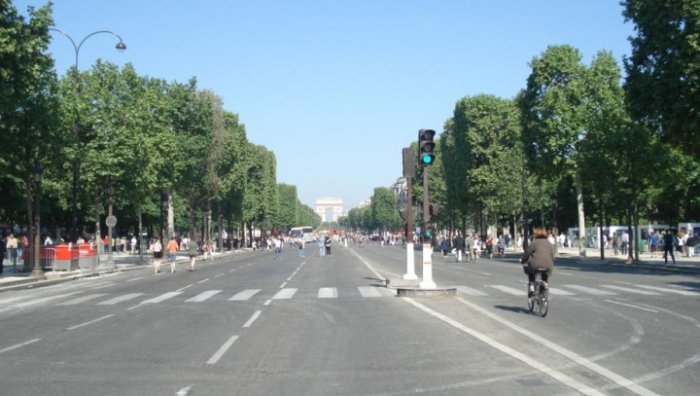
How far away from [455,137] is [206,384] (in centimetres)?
7351

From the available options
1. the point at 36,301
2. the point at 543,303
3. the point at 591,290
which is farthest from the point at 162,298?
the point at 591,290

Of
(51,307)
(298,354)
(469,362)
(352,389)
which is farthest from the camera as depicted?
(51,307)

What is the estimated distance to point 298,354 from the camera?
11.4 m

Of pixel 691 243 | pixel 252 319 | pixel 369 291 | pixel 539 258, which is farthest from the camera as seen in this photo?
pixel 691 243

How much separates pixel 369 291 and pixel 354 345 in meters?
11.6

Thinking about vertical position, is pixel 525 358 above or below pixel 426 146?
below

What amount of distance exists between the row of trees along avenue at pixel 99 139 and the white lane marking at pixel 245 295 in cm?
1074

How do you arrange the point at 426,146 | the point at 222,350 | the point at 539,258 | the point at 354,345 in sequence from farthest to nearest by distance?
the point at 426,146 → the point at 539,258 → the point at 354,345 → the point at 222,350

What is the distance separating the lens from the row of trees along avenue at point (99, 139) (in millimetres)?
28703

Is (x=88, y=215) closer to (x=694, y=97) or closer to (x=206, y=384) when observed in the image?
(x=694, y=97)

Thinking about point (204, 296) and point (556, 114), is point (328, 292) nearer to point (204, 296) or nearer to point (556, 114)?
point (204, 296)

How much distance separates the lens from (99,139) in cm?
4666

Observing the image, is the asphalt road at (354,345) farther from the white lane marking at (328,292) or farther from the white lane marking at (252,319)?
the white lane marking at (328,292)

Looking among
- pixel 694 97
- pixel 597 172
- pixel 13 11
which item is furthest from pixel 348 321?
pixel 597 172
